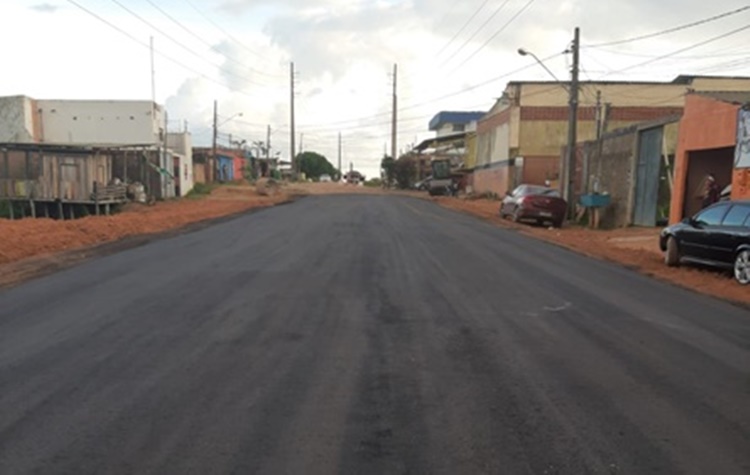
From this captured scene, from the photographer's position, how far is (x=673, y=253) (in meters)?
14.6

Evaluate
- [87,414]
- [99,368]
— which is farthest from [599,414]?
[99,368]

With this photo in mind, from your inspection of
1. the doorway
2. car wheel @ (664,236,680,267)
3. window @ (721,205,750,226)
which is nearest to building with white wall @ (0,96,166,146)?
the doorway

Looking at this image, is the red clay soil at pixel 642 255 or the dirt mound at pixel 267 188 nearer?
the red clay soil at pixel 642 255

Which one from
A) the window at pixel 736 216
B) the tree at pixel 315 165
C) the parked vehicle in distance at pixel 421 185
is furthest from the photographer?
the tree at pixel 315 165

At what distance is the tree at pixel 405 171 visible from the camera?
260 ft

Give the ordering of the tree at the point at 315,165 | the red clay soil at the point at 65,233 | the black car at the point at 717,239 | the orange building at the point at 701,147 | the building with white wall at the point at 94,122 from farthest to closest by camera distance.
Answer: the tree at the point at 315,165, the building with white wall at the point at 94,122, the orange building at the point at 701,147, the red clay soil at the point at 65,233, the black car at the point at 717,239

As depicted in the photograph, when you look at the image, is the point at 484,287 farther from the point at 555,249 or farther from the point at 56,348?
the point at 555,249

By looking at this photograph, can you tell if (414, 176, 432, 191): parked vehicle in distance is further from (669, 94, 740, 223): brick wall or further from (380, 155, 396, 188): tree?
(669, 94, 740, 223): brick wall

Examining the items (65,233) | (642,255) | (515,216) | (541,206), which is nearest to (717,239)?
(642,255)

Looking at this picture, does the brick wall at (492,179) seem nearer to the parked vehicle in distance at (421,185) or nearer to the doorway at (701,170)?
the parked vehicle in distance at (421,185)

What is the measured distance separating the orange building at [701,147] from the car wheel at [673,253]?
606 centimetres

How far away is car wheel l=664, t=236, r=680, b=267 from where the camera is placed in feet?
47.7

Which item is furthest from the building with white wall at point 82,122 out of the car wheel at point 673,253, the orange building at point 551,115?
the car wheel at point 673,253

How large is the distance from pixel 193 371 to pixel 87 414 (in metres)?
1.15
